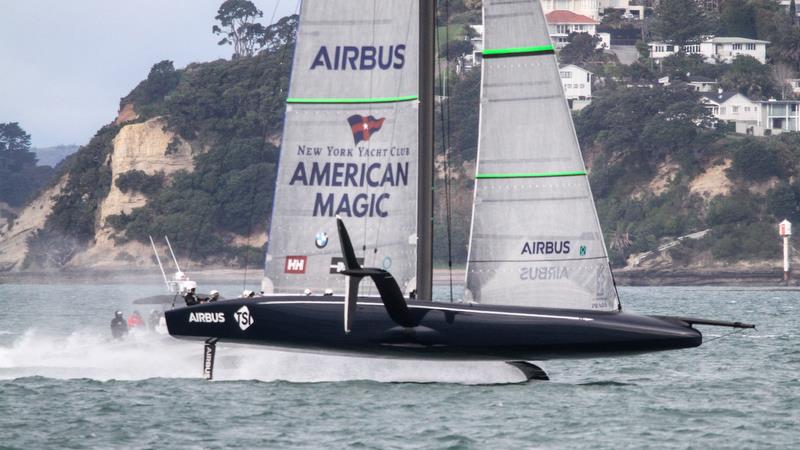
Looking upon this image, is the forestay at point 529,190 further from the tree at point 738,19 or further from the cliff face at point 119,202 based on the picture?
the tree at point 738,19

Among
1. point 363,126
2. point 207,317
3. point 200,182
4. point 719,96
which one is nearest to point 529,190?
point 363,126

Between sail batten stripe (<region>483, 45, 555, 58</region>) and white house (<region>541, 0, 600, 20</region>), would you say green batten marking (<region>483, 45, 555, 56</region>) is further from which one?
white house (<region>541, 0, 600, 20</region>)

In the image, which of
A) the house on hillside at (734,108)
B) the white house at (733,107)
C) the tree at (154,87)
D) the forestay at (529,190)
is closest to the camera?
the forestay at (529,190)

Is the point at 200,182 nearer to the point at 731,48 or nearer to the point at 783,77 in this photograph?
the point at 783,77

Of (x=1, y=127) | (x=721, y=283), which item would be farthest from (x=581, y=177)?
(x=1, y=127)

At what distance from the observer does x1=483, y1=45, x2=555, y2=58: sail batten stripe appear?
19844 millimetres

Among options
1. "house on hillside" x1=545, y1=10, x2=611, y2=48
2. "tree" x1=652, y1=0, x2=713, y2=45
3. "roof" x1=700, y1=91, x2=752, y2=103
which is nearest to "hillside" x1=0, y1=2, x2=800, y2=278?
"roof" x1=700, y1=91, x2=752, y2=103

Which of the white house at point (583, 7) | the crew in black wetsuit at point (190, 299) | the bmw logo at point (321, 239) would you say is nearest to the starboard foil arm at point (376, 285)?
the bmw logo at point (321, 239)

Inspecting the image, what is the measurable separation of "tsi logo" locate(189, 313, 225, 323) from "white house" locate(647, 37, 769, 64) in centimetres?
11704

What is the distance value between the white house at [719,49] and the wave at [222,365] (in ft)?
375

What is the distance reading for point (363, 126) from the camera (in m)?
20.3

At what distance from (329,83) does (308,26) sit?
92cm

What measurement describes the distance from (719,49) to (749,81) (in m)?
16.0

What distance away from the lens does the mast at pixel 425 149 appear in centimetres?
2003
